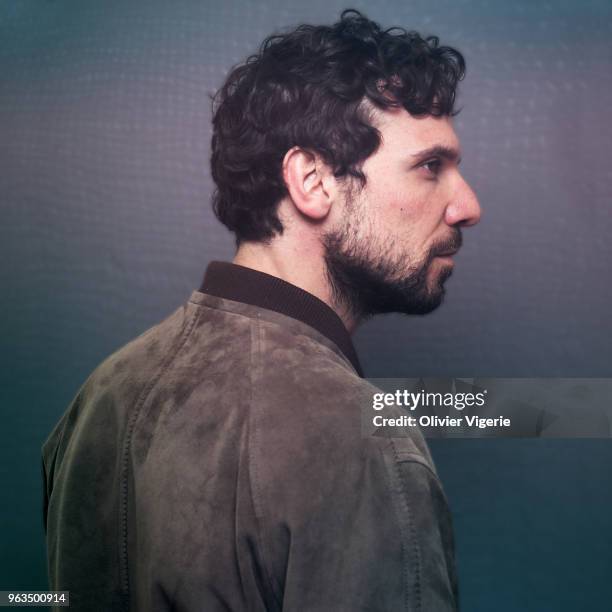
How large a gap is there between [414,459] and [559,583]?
731 millimetres

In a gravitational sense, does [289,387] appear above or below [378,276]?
below

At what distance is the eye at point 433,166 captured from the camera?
1055 mm

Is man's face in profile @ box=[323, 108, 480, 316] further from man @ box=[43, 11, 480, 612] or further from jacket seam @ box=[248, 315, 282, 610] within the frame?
jacket seam @ box=[248, 315, 282, 610]

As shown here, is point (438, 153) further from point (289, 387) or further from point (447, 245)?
point (289, 387)

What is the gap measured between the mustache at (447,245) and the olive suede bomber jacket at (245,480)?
9.1 inches

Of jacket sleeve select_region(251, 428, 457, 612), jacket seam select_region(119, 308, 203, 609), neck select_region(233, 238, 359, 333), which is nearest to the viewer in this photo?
jacket sleeve select_region(251, 428, 457, 612)

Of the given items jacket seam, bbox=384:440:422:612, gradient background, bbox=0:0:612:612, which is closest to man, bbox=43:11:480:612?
jacket seam, bbox=384:440:422:612

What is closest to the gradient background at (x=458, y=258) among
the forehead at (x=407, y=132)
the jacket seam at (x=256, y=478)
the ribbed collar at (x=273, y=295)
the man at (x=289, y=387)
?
the man at (x=289, y=387)

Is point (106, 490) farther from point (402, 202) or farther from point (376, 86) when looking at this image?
point (376, 86)

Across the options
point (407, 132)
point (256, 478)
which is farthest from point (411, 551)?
point (407, 132)

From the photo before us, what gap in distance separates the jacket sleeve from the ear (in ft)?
1.24

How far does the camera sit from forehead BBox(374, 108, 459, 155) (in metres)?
1.04

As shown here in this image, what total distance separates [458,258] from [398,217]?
33 cm

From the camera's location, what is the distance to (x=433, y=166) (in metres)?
1.07
